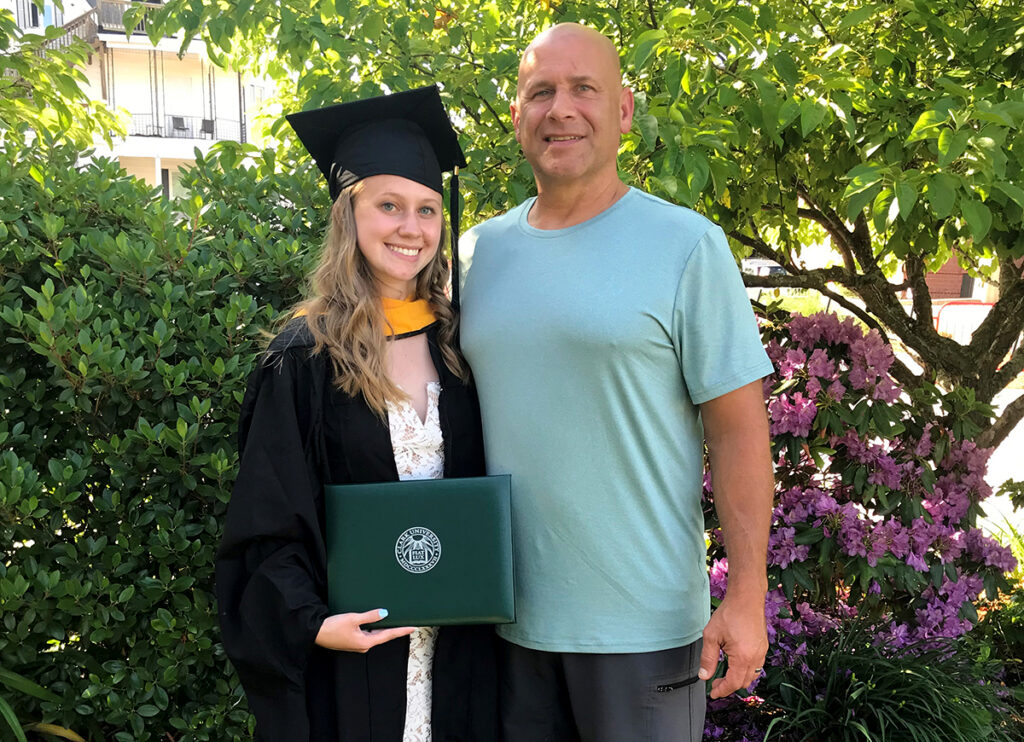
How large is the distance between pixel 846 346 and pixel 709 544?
91 centimetres

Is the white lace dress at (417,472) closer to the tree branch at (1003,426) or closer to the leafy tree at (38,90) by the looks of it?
the leafy tree at (38,90)

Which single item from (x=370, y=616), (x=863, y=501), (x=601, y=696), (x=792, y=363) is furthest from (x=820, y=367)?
(x=370, y=616)

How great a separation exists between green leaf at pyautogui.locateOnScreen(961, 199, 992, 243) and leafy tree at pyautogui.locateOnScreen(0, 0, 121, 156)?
2888 mm

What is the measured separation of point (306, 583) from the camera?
1.79 meters

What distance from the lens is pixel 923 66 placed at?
319 cm

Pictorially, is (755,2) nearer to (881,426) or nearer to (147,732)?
(881,426)

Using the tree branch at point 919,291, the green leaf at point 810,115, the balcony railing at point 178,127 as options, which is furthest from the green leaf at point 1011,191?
the balcony railing at point 178,127

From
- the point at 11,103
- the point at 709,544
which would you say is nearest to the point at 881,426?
the point at 709,544

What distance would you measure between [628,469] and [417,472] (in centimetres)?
45

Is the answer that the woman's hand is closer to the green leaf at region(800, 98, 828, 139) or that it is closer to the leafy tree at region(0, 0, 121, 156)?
the green leaf at region(800, 98, 828, 139)

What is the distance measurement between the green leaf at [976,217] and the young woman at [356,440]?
1.26 metres

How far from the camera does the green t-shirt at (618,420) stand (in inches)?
72.4

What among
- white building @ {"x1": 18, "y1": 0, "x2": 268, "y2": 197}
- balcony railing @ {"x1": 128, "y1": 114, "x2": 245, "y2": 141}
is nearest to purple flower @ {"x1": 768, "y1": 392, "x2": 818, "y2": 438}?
white building @ {"x1": 18, "y1": 0, "x2": 268, "y2": 197}

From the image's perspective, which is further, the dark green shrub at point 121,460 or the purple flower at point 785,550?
the purple flower at point 785,550
